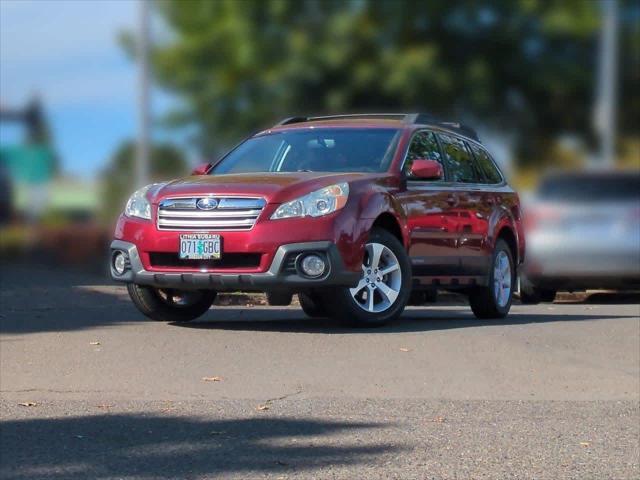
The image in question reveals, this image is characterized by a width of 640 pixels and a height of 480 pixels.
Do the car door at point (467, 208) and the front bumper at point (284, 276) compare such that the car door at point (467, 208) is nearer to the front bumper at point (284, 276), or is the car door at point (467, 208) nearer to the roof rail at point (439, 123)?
the roof rail at point (439, 123)

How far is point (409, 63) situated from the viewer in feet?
87.8

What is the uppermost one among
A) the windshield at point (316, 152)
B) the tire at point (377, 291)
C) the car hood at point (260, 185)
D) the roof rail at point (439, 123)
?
the roof rail at point (439, 123)

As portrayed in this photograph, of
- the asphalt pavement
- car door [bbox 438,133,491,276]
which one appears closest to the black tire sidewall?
car door [bbox 438,133,491,276]

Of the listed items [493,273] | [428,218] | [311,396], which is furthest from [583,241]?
[311,396]

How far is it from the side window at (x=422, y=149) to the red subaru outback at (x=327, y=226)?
0.01 meters

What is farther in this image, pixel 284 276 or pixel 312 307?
pixel 312 307

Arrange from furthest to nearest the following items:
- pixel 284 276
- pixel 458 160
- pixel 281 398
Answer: pixel 458 160, pixel 284 276, pixel 281 398

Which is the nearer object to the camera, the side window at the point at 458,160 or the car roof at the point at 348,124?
the car roof at the point at 348,124

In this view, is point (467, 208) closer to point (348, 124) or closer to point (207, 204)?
point (348, 124)

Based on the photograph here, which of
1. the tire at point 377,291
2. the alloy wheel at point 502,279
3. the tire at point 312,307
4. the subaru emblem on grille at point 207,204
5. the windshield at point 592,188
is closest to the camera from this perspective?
the subaru emblem on grille at point 207,204

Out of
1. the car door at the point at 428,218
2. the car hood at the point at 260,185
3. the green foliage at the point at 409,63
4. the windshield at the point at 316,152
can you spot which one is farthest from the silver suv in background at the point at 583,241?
the green foliage at the point at 409,63

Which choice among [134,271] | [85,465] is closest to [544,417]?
[85,465]

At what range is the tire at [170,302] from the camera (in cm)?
1065

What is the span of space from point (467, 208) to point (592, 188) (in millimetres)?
3316
